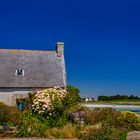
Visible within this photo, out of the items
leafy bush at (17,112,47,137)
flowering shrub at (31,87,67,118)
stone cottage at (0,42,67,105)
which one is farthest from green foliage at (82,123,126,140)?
stone cottage at (0,42,67,105)

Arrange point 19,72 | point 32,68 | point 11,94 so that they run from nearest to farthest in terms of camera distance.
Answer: point 11,94, point 19,72, point 32,68

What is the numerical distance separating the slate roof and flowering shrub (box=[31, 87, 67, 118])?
10394 millimetres

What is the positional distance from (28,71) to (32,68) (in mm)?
652

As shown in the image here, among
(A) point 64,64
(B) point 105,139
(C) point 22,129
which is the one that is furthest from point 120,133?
(A) point 64,64

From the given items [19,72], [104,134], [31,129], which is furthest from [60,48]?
[104,134]

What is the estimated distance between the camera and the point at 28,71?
32625 mm

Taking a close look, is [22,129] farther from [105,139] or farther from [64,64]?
[64,64]

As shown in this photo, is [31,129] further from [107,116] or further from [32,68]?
[32,68]

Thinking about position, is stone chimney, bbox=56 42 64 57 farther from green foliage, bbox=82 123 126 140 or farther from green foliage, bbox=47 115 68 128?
green foliage, bbox=82 123 126 140

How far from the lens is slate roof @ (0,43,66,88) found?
31.2 metres

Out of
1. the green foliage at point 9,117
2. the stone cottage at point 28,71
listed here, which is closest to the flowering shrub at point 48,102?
the green foliage at point 9,117

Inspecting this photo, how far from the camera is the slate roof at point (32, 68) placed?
31.2 m

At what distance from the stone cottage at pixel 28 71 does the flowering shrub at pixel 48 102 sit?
10.3m

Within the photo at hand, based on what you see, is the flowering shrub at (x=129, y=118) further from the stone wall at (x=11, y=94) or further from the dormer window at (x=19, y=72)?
the dormer window at (x=19, y=72)
